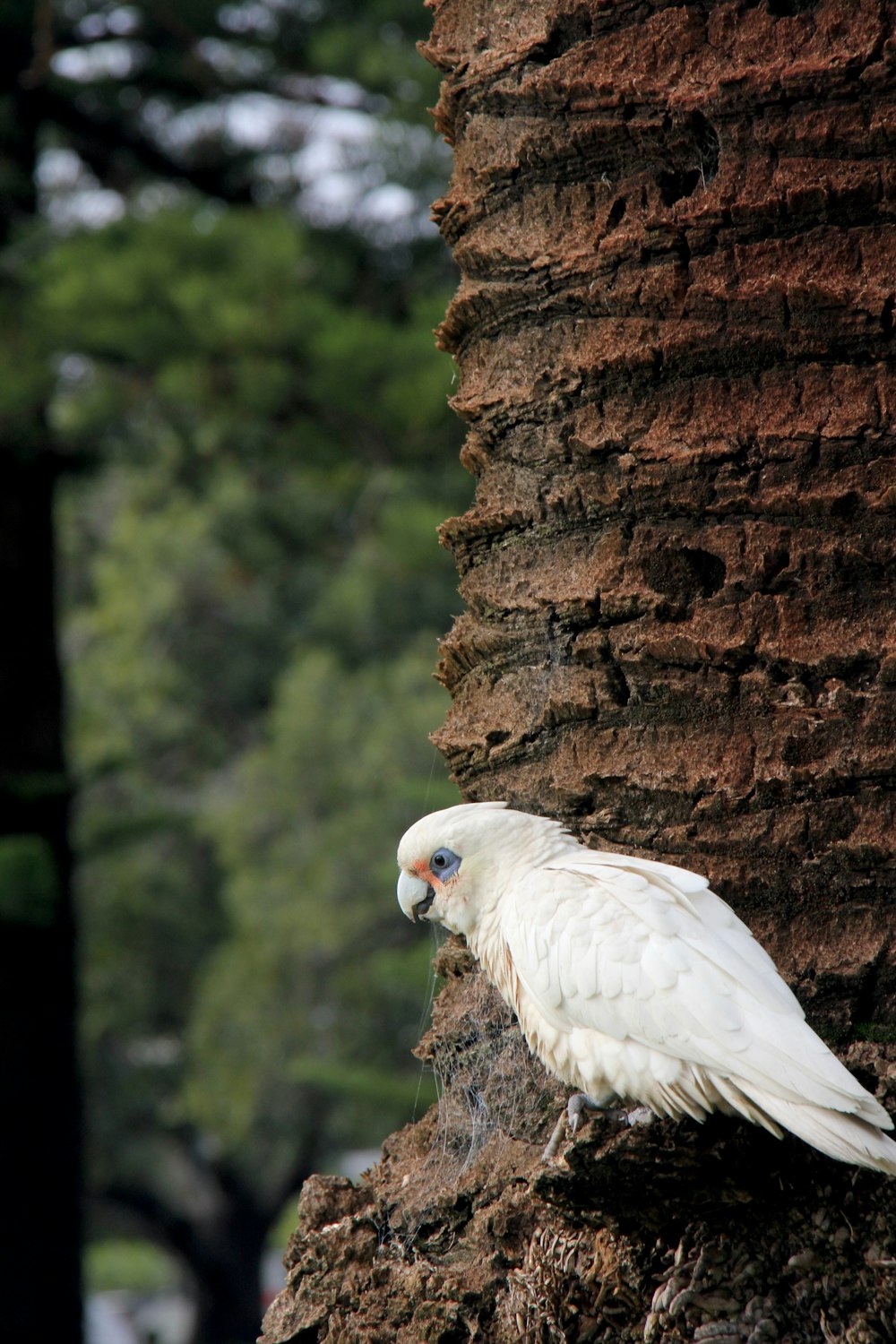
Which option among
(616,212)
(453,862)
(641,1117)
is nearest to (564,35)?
(616,212)

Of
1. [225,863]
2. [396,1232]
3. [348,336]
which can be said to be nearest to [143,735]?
[225,863]

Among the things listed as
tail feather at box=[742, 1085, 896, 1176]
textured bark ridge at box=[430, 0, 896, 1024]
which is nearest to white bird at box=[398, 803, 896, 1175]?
tail feather at box=[742, 1085, 896, 1176]

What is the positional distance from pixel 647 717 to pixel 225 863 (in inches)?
471

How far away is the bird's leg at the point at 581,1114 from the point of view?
160 cm

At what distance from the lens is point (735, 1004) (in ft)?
5.04

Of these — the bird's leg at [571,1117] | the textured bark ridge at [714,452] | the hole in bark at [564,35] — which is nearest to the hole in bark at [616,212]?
the textured bark ridge at [714,452]

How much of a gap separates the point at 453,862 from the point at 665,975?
404 millimetres

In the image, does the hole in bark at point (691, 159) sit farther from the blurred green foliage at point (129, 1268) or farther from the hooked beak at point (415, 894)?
the blurred green foliage at point (129, 1268)

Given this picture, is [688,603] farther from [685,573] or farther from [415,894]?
[415,894]

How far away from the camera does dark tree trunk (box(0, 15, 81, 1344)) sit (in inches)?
228

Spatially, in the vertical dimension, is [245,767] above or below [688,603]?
below

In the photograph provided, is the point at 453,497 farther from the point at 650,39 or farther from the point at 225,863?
the point at 225,863

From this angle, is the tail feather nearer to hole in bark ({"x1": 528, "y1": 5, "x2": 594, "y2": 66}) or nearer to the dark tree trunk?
hole in bark ({"x1": 528, "y1": 5, "x2": 594, "y2": 66})

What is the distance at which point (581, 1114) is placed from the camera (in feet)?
5.59
